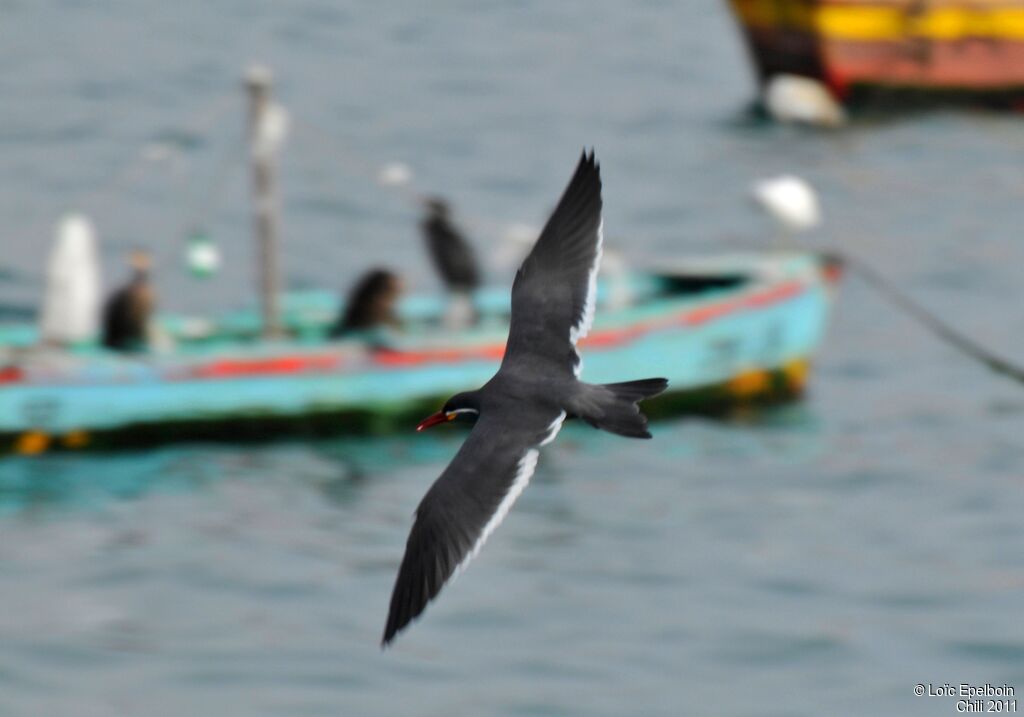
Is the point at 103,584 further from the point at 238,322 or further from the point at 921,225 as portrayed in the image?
the point at 921,225

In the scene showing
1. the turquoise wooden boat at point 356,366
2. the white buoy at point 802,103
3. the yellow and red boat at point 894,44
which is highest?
the turquoise wooden boat at point 356,366

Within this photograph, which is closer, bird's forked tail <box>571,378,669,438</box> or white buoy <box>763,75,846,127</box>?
bird's forked tail <box>571,378,669,438</box>

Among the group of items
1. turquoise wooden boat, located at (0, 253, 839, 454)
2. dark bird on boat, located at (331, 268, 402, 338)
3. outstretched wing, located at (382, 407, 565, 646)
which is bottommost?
turquoise wooden boat, located at (0, 253, 839, 454)

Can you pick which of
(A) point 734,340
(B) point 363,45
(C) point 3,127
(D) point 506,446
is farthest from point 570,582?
(B) point 363,45

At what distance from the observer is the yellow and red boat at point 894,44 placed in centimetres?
3509

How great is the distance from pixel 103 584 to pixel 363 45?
2673 cm

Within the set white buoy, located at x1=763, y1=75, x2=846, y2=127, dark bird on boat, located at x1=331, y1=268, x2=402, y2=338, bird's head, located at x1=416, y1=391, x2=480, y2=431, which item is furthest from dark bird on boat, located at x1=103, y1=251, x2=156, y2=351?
white buoy, located at x1=763, y1=75, x2=846, y2=127

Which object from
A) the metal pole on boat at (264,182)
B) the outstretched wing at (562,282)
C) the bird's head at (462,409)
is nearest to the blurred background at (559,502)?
the metal pole on boat at (264,182)

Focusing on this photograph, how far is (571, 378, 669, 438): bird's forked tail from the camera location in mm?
7539

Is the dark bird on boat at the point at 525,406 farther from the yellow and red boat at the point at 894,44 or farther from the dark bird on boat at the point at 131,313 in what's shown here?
the yellow and red boat at the point at 894,44

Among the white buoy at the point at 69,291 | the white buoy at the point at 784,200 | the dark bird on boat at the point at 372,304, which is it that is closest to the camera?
the dark bird on boat at the point at 372,304

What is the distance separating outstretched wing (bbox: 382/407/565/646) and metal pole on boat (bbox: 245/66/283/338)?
36.3 feet

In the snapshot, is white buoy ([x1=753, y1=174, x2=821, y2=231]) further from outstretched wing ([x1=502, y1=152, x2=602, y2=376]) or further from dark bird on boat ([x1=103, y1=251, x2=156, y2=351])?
outstretched wing ([x1=502, y1=152, x2=602, y2=376])

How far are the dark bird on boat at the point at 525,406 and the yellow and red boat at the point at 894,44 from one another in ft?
87.3
